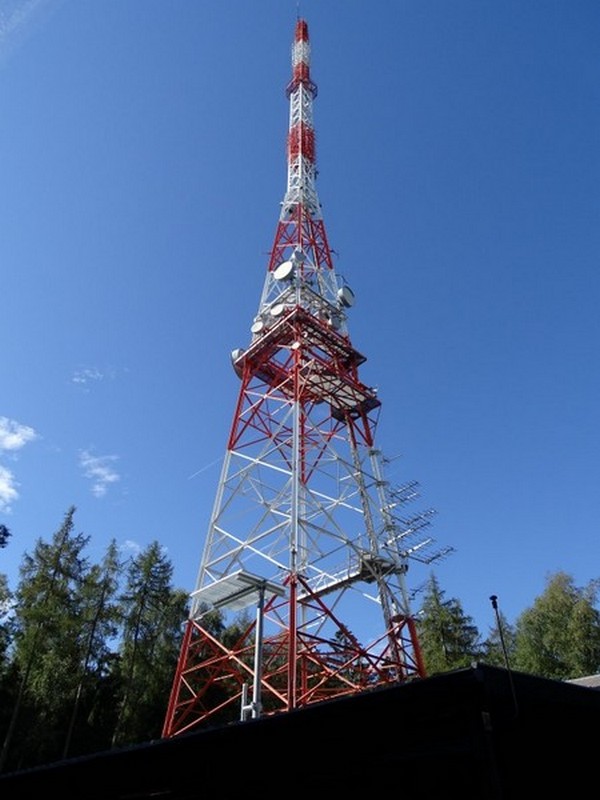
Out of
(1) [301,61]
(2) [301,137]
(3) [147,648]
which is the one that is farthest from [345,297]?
(3) [147,648]

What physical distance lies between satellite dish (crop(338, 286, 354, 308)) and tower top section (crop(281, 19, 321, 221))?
4.23m

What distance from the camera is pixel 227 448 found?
1972cm

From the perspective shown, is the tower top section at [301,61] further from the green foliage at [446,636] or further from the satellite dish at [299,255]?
the green foliage at [446,636]

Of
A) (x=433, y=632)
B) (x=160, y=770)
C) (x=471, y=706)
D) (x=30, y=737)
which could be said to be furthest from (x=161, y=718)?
(x=471, y=706)

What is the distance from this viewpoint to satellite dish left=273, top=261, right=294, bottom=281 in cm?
2225

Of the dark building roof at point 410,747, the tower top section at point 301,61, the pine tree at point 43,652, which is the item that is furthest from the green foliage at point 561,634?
the tower top section at point 301,61

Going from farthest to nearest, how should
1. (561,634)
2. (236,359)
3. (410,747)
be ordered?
(561,634)
(236,359)
(410,747)

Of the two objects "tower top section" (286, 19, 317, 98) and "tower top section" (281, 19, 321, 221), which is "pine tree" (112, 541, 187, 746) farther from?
"tower top section" (286, 19, 317, 98)

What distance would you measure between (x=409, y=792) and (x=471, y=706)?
150 cm

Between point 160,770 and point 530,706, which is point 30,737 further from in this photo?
point 530,706

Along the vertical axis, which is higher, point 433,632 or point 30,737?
point 433,632

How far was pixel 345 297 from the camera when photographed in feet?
Result: 77.6

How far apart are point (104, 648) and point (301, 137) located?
24626 mm

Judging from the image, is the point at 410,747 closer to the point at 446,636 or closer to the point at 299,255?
the point at 299,255
